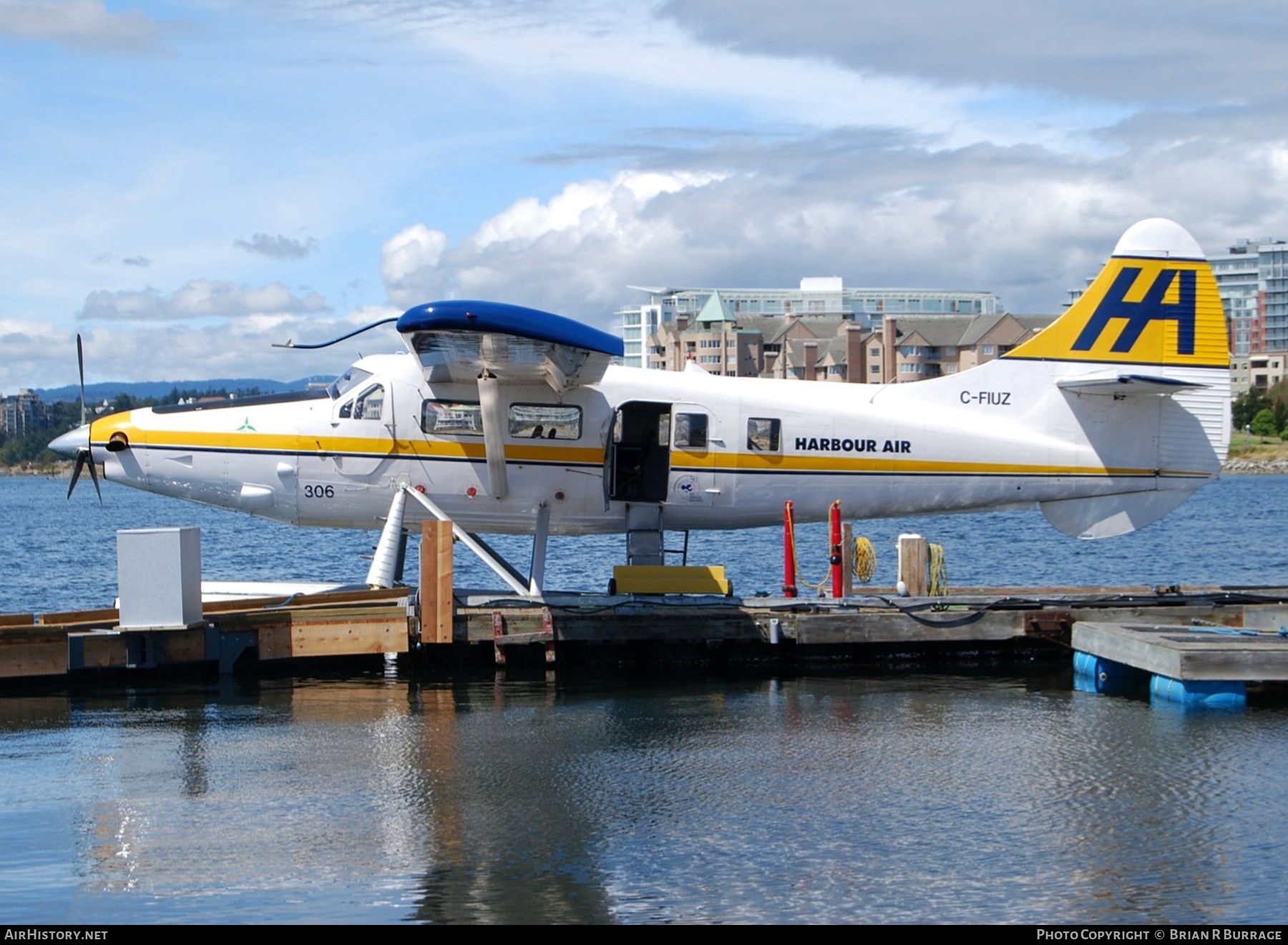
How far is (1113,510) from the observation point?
13.8 metres

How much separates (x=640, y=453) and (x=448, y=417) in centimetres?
197

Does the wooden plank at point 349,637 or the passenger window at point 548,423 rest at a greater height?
the passenger window at point 548,423

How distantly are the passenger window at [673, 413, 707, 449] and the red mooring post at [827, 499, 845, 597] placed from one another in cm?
148

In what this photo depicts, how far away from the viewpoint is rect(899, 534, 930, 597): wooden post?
47.7ft

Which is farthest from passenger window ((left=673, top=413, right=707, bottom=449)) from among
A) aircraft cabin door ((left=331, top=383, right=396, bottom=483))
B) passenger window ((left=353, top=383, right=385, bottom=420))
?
passenger window ((left=353, top=383, right=385, bottom=420))

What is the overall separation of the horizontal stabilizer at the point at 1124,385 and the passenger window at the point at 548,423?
5.02 meters

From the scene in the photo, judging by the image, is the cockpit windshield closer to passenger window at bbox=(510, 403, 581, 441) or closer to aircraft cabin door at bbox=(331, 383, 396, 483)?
aircraft cabin door at bbox=(331, 383, 396, 483)

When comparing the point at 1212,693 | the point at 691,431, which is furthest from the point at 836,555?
the point at 1212,693

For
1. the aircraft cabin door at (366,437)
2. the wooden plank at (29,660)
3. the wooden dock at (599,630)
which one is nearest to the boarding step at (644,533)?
the wooden dock at (599,630)

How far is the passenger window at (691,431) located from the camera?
13.4m

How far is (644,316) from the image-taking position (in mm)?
173625

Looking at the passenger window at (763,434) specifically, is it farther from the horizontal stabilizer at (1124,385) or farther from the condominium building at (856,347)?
the condominium building at (856,347)

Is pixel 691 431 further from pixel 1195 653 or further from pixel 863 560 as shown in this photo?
pixel 1195 653

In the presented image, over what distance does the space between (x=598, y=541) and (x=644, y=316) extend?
140 meters
